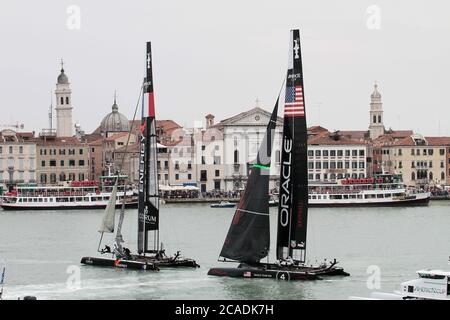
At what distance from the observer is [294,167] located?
96.9ft

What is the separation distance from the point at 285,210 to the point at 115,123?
282 feet

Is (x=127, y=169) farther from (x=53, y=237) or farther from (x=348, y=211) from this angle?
(x=53, y=237)

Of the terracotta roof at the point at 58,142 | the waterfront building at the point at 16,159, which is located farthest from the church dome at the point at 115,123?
the waterfront building at the point at 16,159

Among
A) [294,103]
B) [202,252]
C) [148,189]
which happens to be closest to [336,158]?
[202,252]

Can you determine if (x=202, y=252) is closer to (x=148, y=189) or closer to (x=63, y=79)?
(x=148, y=189)

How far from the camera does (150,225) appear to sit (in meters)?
34.0

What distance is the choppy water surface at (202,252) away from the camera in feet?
94.2

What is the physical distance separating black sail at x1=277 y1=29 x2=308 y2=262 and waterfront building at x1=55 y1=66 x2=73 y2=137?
85.5 meters

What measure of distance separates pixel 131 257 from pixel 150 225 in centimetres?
96

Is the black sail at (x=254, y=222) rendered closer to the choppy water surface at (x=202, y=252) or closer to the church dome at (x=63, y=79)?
the choppy water surface at (x=202, y=252)

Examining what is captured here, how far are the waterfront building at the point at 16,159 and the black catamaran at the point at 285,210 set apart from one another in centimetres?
6669

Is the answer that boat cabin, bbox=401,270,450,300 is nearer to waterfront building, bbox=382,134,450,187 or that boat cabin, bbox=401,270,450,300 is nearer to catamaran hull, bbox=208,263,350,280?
catamaran hull, bbox=208,263,350,280

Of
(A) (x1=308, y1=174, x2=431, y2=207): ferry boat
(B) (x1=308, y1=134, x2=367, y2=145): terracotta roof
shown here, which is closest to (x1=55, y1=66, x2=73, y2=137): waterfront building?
(B) (x1=308, y1=134, x2=367, y2=145): terracotta roof
